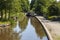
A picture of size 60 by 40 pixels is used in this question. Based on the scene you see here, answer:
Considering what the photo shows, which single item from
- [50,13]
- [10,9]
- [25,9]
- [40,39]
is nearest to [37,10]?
[25,9]

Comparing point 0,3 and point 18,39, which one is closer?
point 18,39

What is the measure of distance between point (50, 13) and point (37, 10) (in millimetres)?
24381

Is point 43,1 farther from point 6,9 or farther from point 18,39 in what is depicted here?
point 18,39

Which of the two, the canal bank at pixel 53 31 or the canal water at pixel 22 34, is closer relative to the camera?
the canal bank at pixel 53 31

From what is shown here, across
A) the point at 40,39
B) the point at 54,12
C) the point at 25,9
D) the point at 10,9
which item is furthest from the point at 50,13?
the point at 25,9

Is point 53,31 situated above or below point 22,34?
above

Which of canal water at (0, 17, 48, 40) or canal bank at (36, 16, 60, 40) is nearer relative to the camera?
canal bank at (36, 16, 60, 40)

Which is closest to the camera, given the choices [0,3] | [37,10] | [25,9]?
[0,3]

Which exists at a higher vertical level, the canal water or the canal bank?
the canal bank

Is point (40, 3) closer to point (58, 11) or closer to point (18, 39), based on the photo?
point (58, 11)

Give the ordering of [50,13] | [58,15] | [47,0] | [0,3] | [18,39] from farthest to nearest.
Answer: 1. [47,0]
2. [50,13]
3. [58,15]
4. [0,3]
5. [18,39]

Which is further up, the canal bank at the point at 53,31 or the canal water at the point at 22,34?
the canal bank at the point at 53,31

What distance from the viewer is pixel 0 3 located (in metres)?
31.4

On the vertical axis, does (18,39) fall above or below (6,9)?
below
